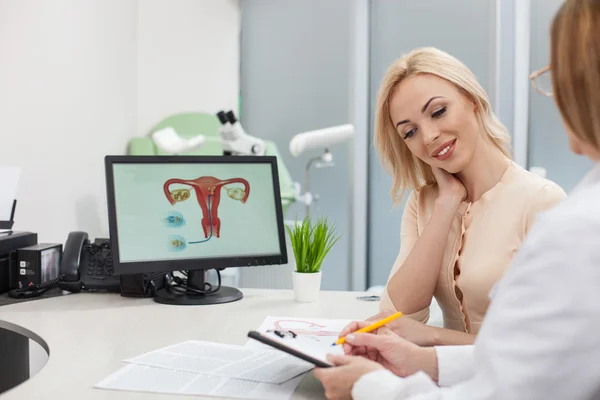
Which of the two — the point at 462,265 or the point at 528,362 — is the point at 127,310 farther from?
the point at 528,362

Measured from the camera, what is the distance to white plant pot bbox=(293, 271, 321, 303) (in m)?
1.75

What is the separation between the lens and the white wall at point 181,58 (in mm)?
3455

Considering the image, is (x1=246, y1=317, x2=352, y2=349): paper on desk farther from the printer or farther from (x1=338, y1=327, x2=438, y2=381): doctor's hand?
the printer

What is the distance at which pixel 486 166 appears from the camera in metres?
1.50

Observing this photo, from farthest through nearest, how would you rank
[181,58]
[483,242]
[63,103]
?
[181,58], [63,103], [483,242]

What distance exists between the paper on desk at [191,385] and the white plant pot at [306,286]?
0.69 metres

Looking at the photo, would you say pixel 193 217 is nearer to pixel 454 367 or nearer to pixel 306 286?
pixel 306 286

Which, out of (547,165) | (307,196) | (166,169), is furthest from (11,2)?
(547,165)

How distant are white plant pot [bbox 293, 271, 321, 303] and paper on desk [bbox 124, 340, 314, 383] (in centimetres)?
52

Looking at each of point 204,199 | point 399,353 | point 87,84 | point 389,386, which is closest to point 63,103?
point 87,84

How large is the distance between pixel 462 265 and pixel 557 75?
2.62 feet

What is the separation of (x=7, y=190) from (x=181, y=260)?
0.59 m

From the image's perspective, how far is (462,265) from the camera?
4.64 ft

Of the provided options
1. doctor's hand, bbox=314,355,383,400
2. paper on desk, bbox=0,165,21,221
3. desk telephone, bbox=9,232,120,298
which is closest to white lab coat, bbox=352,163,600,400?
doctor's hand, bbox=314,355,383,400
